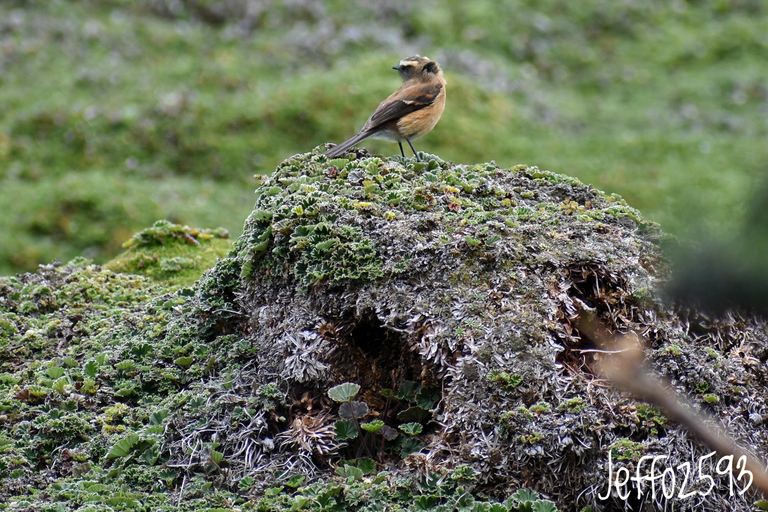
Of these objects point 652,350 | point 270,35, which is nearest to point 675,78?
point 270,35

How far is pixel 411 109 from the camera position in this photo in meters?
7.60

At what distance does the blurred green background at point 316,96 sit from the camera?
12797 millimetres

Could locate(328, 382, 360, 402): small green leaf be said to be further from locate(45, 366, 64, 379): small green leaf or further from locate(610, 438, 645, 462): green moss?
locate(45, 366, 64, 379): small green leaf

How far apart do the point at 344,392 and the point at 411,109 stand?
3706 millimetres

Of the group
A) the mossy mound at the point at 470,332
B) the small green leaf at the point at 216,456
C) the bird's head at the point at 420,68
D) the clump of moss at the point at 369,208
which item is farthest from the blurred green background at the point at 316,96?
the small green leaf at the point at 216,456

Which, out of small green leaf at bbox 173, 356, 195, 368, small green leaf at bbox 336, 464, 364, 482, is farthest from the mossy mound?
small green leaf at bbox 173, 356, 195, 368

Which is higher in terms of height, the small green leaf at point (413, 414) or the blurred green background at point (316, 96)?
the small green leaf at point (413, 414)

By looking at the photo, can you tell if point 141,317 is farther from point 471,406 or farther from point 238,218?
point 238,218

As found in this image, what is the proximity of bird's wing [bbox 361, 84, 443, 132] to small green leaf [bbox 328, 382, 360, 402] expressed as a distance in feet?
10.8

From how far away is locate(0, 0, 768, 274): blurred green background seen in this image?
1280 centimetres

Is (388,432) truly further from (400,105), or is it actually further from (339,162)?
(400,105)

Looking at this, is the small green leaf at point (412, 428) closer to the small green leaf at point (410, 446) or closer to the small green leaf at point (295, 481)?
the small green leaf at point (410, 446)

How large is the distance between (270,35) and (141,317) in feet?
40.4

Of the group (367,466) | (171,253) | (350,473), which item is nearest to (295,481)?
(350,473)
